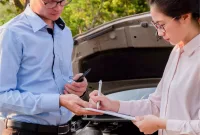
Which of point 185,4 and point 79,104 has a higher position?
point 185,4

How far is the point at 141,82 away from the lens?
3.29 m

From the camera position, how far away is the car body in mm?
2912

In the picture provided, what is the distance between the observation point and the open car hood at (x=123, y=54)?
117 inches

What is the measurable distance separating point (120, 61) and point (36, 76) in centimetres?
120

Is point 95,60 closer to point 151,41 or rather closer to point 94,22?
point 151,41

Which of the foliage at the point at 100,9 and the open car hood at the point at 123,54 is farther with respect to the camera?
the foliage at the point at 100,9

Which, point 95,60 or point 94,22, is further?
point 94,22

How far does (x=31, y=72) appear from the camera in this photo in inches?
85.0

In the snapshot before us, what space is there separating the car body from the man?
24.7 inches

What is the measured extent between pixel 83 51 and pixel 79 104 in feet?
3.59

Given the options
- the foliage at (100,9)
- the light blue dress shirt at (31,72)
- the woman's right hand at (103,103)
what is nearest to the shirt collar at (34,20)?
the light blue dress shirt at (31,72)

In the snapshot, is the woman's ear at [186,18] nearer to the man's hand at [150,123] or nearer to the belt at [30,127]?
the man's hand at [150,123]

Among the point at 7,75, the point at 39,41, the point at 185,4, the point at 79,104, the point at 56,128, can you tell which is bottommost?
the point at 56,128

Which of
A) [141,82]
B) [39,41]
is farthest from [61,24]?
[141,82]
